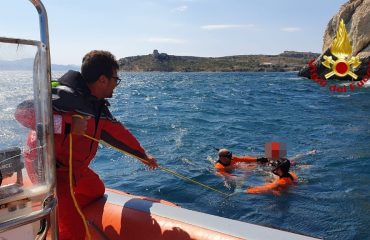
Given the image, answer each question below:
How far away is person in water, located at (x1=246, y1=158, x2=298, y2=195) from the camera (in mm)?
6371

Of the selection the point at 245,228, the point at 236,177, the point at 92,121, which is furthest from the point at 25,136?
the point at 236,177

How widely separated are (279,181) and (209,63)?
10706cm

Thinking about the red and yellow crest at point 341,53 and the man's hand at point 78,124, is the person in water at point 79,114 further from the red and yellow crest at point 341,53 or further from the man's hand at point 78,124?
the red and yellow crest at point 341,53

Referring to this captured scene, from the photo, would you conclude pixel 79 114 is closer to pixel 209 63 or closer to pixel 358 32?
pixel 358 32

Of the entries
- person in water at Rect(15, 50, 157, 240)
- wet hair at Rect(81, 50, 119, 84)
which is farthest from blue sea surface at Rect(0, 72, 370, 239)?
wet hair at Rect(81, 50, 119, 84)

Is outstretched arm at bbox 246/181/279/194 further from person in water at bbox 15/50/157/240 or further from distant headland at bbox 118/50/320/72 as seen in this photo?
distant headland at bbox 118/50/320/72

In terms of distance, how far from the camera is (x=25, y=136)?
6.48 ft

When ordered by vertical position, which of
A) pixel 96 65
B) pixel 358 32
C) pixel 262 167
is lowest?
pixel 262 167

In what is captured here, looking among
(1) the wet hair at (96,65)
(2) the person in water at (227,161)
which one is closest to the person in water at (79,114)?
(1) the wet hair at (96,65)

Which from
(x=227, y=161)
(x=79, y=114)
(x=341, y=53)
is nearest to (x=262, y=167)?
(x=227, y=161)

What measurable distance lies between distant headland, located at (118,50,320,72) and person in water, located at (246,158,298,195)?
87099 millimetres

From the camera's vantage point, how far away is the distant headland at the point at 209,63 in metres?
98.7

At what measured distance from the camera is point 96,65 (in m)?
2.75

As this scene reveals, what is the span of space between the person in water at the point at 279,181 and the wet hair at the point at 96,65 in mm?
4212
